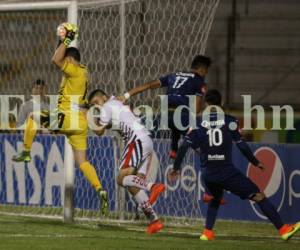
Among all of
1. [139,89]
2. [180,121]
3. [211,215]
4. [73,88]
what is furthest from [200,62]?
[211,215]

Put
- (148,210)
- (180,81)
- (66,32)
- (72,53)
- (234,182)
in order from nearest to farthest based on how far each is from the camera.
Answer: (234,182) < (148,210) < (66,32) < (72,53) < (180,81)

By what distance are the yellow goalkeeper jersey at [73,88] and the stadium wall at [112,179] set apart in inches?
65.0

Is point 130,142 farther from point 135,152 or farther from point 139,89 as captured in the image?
point 139,89

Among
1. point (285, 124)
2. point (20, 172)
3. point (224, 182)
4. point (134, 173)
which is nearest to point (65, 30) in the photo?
point (134, 173)

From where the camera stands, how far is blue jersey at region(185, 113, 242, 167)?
13.4 m

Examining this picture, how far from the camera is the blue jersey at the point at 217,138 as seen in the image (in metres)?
13.4

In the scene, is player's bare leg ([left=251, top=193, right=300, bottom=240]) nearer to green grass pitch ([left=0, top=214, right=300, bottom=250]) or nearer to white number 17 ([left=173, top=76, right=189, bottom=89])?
green grass pitch ([left=0, top=214, right=300, bottom=250])

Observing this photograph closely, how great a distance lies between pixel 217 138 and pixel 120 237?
164 cm

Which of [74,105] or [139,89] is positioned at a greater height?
[139,89]

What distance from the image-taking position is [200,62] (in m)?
15.5

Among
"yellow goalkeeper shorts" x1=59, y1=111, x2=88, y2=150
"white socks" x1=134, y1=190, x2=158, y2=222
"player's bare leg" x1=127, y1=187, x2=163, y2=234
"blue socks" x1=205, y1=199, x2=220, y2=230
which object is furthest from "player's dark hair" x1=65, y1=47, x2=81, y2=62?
"blue socks" x1=205, y1=199, x2=220, y2=230

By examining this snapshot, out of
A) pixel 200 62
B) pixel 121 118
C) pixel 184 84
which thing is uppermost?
pixel 200 62

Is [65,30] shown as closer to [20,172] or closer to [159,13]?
[159,13]

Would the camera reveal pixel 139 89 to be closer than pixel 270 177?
Yes
